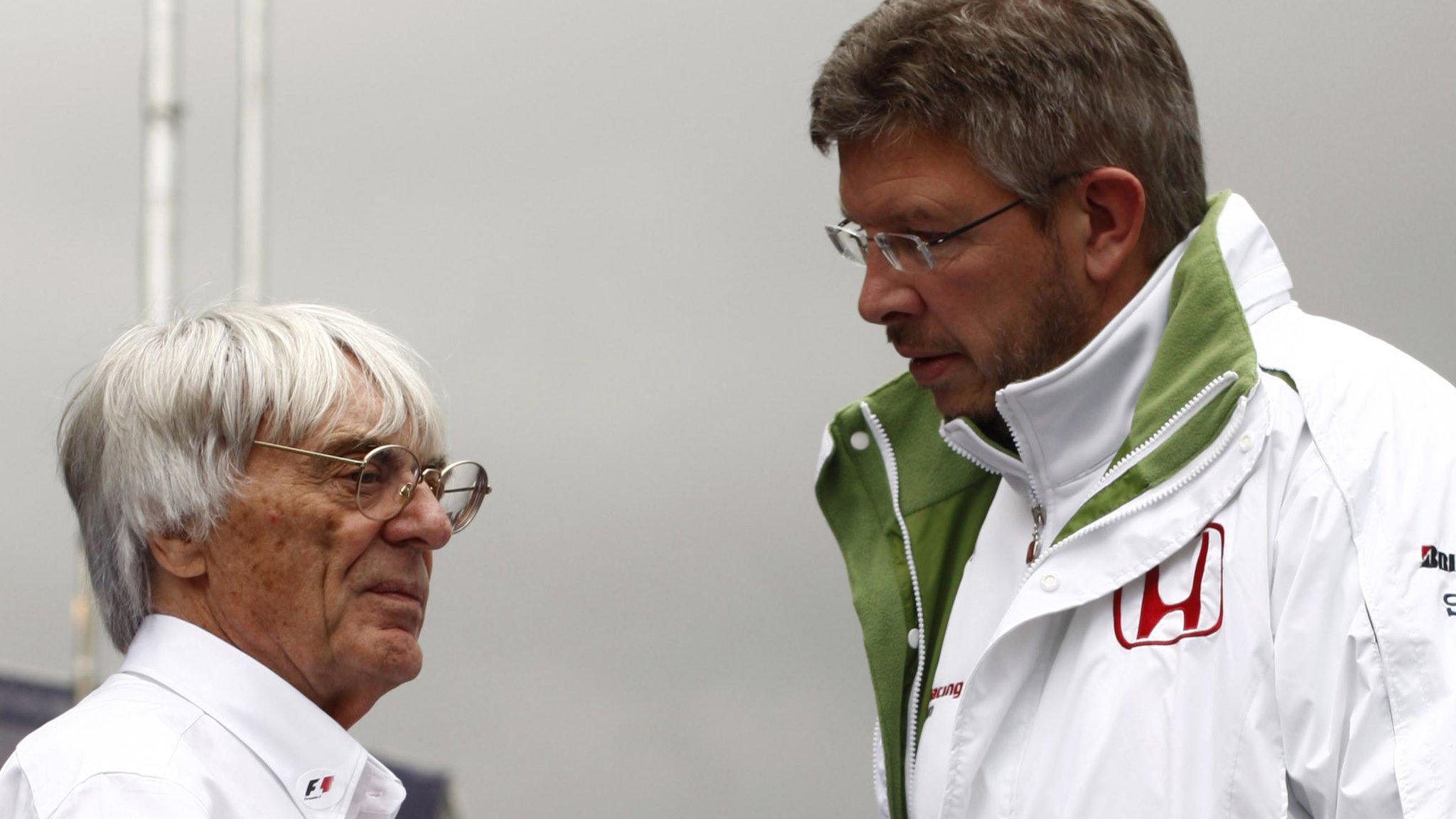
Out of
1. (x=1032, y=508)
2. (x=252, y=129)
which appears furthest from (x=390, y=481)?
(x=252, y=129)

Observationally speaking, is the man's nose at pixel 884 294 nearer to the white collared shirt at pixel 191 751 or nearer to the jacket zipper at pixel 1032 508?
the jacket zipper at pixel 1032 508

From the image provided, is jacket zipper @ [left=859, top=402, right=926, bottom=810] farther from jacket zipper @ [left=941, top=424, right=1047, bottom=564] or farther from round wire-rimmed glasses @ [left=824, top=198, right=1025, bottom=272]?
round wire-rimmed glasses @ [left=824, top=198, right=1025, bottom=272]

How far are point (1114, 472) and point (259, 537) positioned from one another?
1.35 meters

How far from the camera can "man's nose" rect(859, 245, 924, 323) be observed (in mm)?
2766

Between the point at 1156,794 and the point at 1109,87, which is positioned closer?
the point at 1156,794

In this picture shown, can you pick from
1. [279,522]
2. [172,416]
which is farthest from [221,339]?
[279,522]

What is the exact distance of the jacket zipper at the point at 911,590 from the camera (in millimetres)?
2895

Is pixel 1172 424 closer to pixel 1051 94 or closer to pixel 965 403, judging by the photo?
pixel 965 403

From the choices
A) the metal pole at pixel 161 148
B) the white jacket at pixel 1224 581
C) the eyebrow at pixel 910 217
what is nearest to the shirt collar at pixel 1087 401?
the white jacket at pixel 1224 581

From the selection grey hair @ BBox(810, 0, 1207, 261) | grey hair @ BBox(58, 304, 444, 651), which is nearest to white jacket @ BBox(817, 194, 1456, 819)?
grey hair @ BBox(810, 0, 1207, 261)

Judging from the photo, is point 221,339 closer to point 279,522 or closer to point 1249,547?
point 279,522

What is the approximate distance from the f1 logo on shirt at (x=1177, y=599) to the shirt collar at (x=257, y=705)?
1.23 m

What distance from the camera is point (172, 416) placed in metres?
2.52

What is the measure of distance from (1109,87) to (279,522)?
4.98 ft
